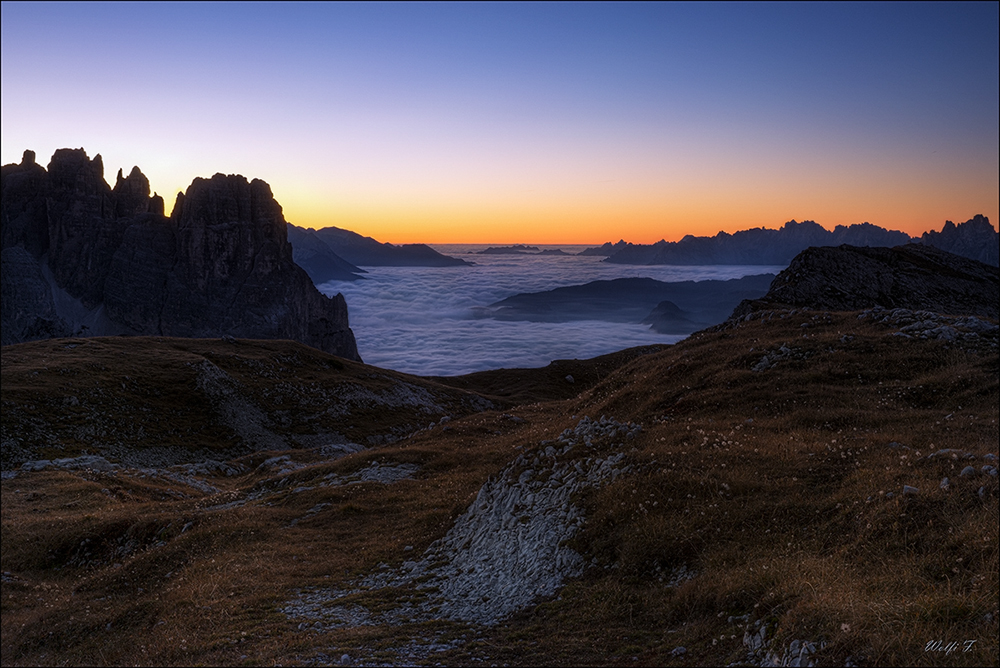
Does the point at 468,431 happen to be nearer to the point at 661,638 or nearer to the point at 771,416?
the point at 771,416

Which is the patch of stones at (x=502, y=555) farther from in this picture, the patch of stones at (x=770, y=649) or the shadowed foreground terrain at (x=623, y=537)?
the patch of stones at (x=770, y=649)

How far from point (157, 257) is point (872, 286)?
8069 inches

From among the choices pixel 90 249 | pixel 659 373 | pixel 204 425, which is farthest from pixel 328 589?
pixel 90 249

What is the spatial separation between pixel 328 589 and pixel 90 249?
22483 cm

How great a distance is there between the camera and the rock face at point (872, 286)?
5706 cm

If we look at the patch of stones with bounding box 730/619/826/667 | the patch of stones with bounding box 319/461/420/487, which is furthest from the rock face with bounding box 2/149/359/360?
the patch of stones with bounding box 730/619/826/667

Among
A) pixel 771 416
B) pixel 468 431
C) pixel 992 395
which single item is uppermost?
pixel 992 395

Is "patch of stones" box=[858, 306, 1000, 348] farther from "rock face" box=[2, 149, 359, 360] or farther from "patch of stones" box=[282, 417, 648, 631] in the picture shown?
"rock face" box=[2, 149, 359, 360]

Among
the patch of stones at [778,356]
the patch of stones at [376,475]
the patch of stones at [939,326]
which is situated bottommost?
the patch of stones at [376,475]

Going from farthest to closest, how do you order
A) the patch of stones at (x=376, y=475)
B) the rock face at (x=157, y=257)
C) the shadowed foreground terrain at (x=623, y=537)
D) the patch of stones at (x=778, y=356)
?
the rock face at (x=157, y=257), the patch of stones at (x=376, y=475), the patch of stones at (x=778, y=356), the shadowed foreground terrain at (x=623, y=537)

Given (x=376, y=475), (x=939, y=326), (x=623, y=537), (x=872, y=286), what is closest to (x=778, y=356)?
(x=939, y=326)

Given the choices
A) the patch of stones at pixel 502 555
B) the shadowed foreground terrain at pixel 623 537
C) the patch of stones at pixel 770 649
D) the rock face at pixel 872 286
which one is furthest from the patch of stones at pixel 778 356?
the rock face at pixel 872 286

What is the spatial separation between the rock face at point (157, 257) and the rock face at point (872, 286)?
544ft

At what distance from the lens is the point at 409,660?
10750 millimetres
